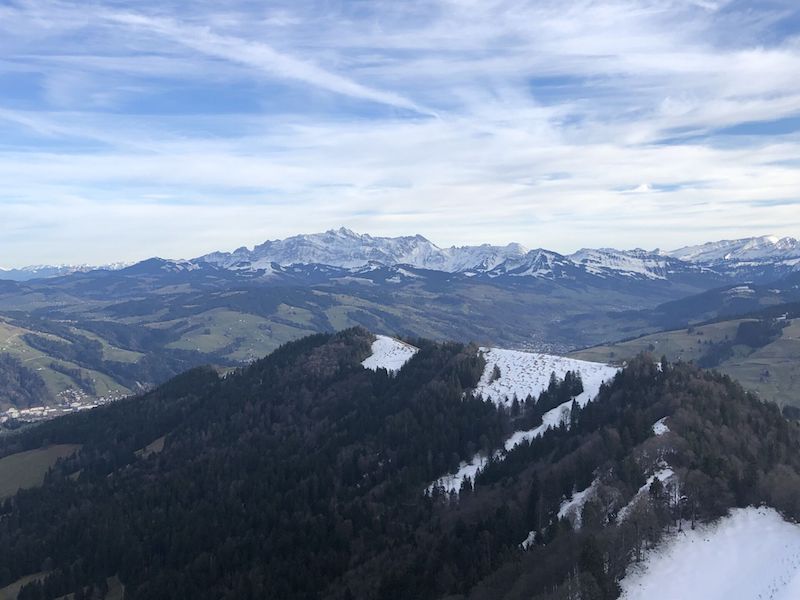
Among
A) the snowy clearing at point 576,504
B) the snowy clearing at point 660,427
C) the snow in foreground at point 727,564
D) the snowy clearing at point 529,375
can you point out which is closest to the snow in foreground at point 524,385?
the snowy clearing at point 529,375

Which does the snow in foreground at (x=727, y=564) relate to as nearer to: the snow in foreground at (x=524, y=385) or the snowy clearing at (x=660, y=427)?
the snowy clearing at (x=660, y=427)

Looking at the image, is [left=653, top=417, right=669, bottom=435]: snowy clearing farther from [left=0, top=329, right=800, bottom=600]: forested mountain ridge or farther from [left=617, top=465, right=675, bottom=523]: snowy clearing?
[left=617, top=465, right=675, bottom=523]: snowy clearing

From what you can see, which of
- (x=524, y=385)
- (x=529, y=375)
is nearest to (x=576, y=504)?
(x=524, y=385)

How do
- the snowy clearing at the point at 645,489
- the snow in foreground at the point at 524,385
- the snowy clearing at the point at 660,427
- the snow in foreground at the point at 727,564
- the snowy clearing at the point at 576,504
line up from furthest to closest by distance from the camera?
the snow in foreground at the point at 524,385 → the snowy clearing at the point at 660,427 → the snowy clearing at the point at 576,504 → the snowy clearing at the point at 645,489 → the snow in foreground at the point at 727,564

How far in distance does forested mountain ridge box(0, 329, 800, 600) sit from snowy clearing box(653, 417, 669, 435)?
76 cm

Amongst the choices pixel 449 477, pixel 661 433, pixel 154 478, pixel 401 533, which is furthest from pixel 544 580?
pixel 154 478

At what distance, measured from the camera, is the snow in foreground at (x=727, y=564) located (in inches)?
2771

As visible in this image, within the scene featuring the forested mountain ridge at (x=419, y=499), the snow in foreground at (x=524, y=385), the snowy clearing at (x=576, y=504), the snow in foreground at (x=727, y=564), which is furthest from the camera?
the snow in foreground at (x=524, y=385)

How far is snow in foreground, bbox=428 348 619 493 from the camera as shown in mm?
135875

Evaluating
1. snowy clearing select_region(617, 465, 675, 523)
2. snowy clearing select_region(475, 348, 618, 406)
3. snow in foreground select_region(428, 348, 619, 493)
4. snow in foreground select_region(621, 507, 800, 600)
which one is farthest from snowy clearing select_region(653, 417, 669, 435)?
snowy clearing select_region(475, 348, 618, 406)

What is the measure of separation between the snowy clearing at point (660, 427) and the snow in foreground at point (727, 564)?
91.7 feet

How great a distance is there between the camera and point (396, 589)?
289 feet

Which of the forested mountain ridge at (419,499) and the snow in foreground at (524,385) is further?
the snow in foreground at (524,385)

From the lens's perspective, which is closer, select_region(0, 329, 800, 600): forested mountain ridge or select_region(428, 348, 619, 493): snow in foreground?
select_region(0, 329, 800, 600): forested mountain ridge
